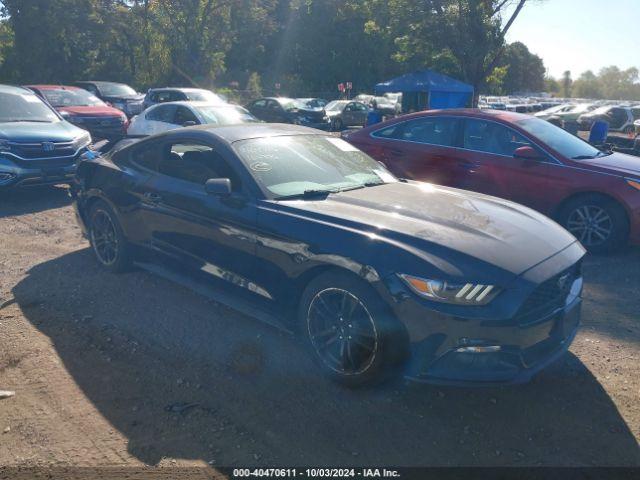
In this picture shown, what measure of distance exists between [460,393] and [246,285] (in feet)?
5.36

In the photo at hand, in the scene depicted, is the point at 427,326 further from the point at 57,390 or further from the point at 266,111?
the point at 266,111

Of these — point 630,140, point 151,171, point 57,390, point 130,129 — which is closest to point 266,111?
point 130,129

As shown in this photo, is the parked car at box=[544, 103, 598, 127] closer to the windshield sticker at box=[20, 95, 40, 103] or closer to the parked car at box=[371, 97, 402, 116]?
the parked car at box=[371, 97, 402, 116]

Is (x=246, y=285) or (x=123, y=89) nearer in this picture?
(x=246, y=285)

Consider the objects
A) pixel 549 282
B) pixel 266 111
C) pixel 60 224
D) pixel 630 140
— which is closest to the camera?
pixel 549 282

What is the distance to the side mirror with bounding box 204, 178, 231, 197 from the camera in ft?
12.7

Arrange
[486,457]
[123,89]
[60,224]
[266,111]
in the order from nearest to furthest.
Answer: [486,457], [60,224], [123,89], [266,111]

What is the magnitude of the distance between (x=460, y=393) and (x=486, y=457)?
2.02 ft

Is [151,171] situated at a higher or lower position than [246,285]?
higher

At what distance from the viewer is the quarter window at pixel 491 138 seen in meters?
6.69

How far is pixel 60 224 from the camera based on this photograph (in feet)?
23.9

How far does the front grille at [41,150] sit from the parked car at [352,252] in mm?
3867

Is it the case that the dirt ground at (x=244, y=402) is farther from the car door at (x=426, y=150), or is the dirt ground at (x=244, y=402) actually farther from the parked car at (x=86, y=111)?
the parked car at (x=86, y=111)

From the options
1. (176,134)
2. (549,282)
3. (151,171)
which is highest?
(176,134)
